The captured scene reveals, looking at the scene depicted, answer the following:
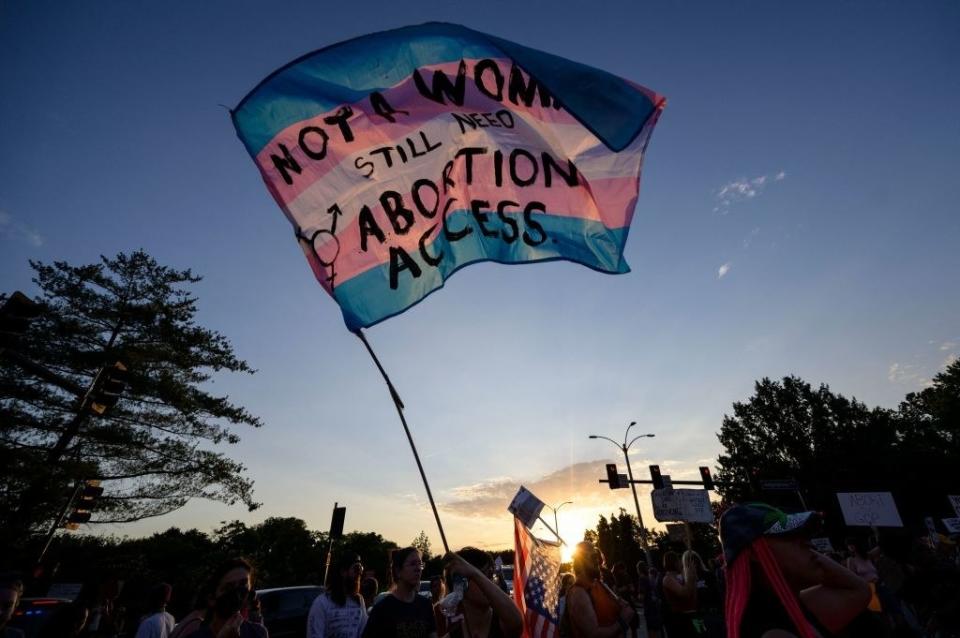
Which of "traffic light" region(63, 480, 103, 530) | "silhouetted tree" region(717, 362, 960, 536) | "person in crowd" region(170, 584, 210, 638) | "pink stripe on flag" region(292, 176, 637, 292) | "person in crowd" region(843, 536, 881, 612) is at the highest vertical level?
"silhouetted tree" region(717, 362, 960, 536)

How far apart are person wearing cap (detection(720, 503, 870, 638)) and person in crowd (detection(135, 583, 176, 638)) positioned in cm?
618

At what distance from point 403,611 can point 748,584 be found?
9.57 ft

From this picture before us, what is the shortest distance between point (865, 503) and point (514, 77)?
1323 inches

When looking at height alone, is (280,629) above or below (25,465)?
below

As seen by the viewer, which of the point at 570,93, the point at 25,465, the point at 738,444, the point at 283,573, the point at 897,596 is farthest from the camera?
the point at 283,573

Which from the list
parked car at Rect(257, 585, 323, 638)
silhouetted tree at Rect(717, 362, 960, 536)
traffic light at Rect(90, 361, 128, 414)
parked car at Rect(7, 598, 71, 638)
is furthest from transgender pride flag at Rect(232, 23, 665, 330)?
silhouetted tree at Rect(717, 362, 960, 536)

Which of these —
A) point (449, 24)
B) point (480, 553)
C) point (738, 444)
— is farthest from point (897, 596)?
point (738, 444)

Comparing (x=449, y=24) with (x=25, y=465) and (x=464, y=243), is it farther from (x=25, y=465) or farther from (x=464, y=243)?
(x=25, y=465)

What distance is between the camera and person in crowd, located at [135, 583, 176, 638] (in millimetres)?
5195

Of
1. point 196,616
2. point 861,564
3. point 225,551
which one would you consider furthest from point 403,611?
point 225,551

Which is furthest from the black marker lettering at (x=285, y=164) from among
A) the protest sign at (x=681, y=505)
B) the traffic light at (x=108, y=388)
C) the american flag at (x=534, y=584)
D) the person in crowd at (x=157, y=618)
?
the protest sign at (x=681, y=505)

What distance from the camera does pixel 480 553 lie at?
14.3 feet

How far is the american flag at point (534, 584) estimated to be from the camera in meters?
4.36

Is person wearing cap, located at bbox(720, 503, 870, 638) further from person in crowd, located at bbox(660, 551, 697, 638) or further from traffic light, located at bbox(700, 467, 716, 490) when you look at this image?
traffic light, located at bbox(700, 467, 716, 490)
